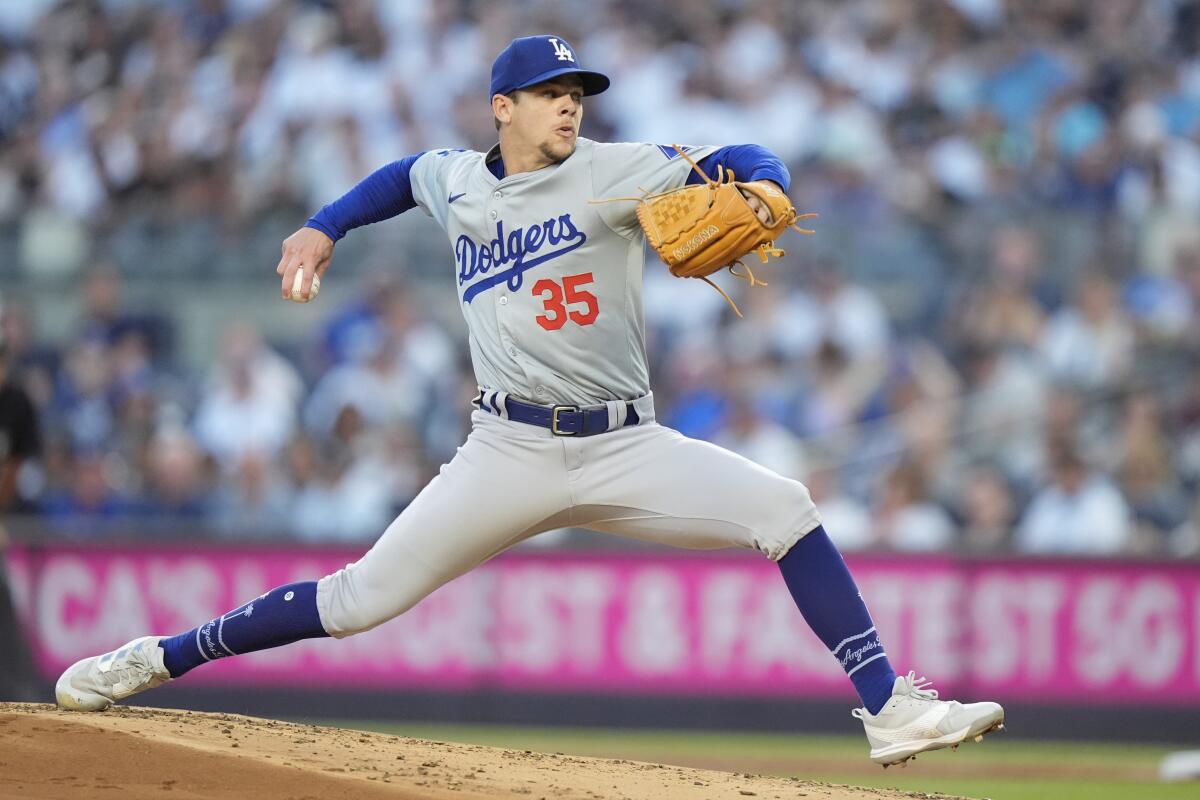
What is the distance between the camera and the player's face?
4855 mm

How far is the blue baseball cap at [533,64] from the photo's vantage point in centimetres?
481

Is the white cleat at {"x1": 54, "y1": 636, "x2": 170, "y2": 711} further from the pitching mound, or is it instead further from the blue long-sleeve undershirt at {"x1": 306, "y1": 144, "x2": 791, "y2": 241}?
the blue long-sleeve undershirt at {"x1": 306, "y1": 144, "x2": 791, "y2": 241}

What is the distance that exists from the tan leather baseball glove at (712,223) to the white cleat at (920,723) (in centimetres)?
118

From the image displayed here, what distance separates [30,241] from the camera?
12.3 meters

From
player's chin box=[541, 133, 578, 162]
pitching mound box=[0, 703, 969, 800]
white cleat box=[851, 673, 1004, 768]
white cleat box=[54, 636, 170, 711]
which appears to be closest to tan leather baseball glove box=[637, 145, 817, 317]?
player's chin box=[541, 133, 578, 162]

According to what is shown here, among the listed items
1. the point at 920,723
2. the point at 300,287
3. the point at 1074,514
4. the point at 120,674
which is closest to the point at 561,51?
the point at 300,287

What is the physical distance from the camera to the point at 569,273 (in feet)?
15.7

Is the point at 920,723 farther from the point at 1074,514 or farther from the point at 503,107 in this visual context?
the point at 1074,514

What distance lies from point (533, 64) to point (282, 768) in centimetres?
207

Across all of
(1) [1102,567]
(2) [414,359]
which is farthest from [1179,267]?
(2) [414,359]

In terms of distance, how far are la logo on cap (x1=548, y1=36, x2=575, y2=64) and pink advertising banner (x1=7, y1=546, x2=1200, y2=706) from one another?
17.7 feet

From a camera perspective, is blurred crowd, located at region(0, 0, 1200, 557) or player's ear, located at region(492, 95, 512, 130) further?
blurred crowd, located at region(0, 0, 1200, 557)

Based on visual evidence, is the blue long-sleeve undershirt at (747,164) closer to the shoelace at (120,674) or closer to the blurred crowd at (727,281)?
the shoelace at (120,674)

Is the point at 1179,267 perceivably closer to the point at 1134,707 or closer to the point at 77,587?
the point at 1134,707
